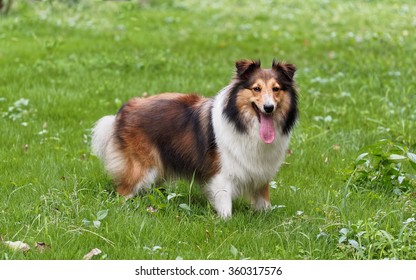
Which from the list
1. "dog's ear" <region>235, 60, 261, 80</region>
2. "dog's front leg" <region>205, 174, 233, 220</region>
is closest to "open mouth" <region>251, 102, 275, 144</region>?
"dog's ear" <region>235, 60, 261, 80</region>

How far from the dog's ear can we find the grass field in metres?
1.00

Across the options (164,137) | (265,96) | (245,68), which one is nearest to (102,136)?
(164,137)

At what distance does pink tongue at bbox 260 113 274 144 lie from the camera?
17.7ft

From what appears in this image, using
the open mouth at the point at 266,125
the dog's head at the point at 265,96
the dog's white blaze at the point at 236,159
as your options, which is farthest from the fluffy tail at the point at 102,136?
the open mouth at the point at 266,125

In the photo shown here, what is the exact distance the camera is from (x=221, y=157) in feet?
18.6

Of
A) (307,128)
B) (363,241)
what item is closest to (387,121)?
(307,128)

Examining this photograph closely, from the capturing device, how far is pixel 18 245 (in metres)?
4.65

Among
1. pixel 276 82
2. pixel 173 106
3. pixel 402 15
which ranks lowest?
pixel 402 15

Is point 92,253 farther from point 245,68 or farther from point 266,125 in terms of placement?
point 245,68

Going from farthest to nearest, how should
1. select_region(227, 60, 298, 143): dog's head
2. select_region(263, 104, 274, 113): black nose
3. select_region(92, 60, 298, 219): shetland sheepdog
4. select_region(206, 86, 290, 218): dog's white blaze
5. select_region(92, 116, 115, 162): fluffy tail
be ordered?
select_region(92, 116, 115, 162): fluffy tail → select_region(206, 86, 290, 218): dog's white blaze → select_region(92, 60, 298, 219): shetland sheepdog → select_region(227, 60, 298, 143): dog's head → select_region(263, 104, 274, 113): black nose

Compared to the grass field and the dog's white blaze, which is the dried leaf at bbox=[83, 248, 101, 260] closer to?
the grass field
